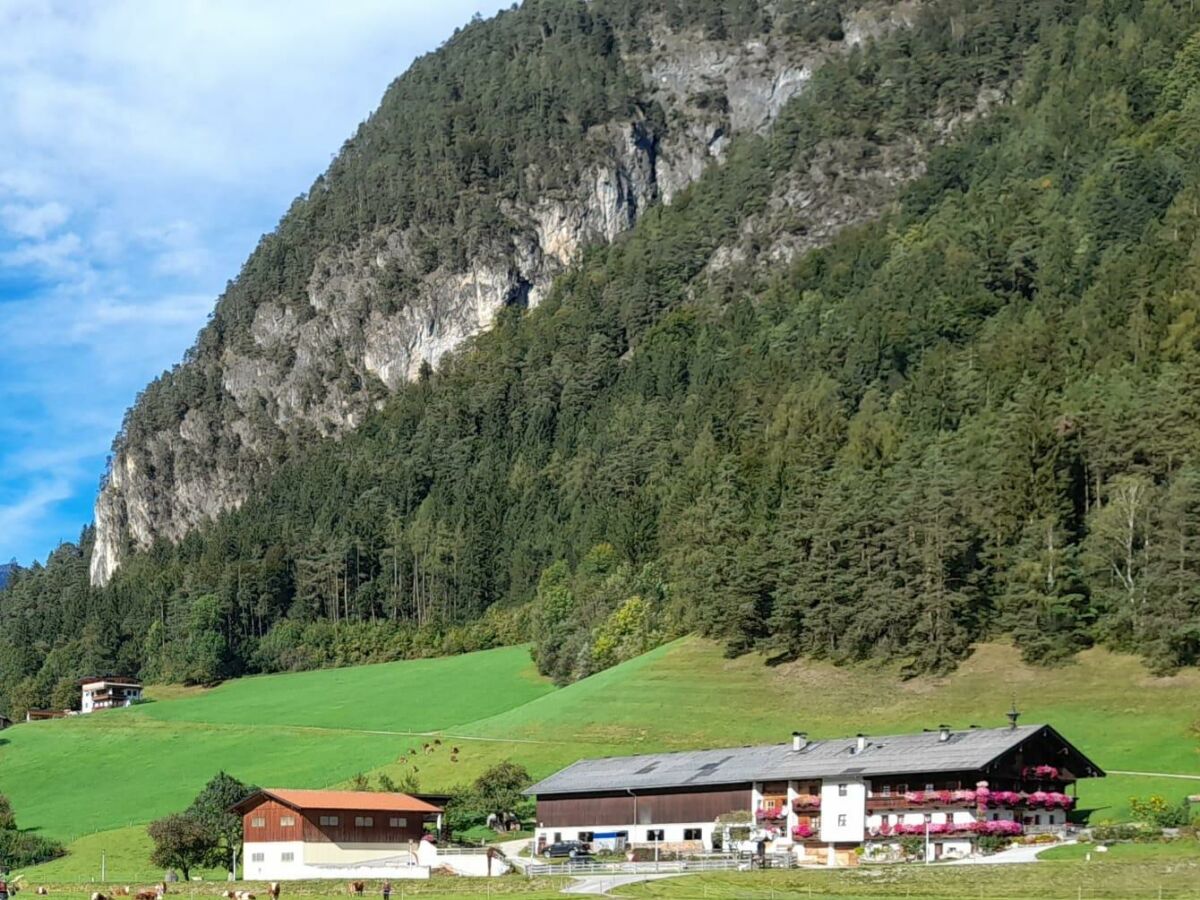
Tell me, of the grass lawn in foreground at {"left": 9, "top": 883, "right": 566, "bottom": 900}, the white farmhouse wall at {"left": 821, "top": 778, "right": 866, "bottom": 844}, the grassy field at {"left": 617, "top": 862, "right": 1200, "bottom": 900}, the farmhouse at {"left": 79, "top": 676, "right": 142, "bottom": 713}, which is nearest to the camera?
the grassy field at {"left": 617, "top": 862, "right": 1200, "bottom": 900}

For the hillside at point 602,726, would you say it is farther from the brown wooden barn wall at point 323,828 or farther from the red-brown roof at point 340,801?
the red-brown roof at point 340,801

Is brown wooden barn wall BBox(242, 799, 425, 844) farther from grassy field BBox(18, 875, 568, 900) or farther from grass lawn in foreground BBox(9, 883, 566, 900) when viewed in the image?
grassy field BBox(18, 875, 568, 900)

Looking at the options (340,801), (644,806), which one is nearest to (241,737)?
(340,801)

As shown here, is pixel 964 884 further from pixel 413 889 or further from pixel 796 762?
pixel 796 762

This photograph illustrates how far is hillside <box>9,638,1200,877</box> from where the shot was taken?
334 ft

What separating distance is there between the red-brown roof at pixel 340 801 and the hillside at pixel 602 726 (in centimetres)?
1155

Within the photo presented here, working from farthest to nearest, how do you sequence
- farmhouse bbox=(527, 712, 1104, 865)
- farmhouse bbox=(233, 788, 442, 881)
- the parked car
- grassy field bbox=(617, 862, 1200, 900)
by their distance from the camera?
farmhouse bbox=(233, 788, 442, 881), the parked car, farmhouse bbox=(527, 712, 1104, 865), grassy field bbox=(617, 862, 1200, 900)

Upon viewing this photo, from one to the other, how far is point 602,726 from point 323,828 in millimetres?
33040

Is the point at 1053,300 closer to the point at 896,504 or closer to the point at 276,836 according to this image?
the point at 896,504

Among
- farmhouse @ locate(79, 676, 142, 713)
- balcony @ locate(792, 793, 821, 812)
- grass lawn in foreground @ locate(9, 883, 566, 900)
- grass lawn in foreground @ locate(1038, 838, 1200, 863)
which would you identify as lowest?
grass lawn in foreground @ locate(9, 883, 566, 900)

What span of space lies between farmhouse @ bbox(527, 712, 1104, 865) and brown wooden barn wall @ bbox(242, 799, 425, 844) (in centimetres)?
773

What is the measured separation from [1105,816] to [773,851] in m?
15.9

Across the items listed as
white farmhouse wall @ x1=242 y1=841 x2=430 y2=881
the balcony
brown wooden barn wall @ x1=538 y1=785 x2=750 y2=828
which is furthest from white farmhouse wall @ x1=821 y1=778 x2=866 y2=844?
white farmhouse wall @ x1=242 y1=841 x2=430 y2=881

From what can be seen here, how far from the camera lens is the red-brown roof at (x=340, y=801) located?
86.2 meters
